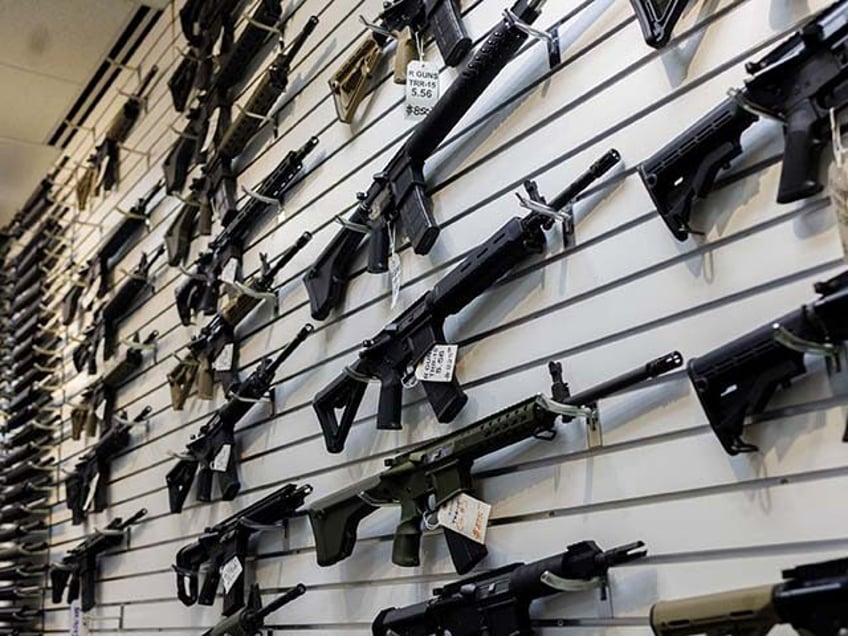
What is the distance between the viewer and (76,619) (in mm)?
4539

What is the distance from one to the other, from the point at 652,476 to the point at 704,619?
38cm

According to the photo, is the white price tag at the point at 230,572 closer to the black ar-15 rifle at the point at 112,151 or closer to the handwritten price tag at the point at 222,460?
the handwritten price tag at the point at 222,460

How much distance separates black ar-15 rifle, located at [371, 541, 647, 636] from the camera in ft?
5.72

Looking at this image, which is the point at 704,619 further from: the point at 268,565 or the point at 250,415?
the point at 250,415

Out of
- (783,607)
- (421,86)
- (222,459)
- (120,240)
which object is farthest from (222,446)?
(783,607)

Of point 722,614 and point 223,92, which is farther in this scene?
point 223,92

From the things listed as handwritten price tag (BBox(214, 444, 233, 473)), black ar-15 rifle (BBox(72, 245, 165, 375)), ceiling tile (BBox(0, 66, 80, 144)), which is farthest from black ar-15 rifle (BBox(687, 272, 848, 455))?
ceiling tile (BBox(0, 66, 80, 144))

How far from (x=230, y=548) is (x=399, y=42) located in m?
1.73

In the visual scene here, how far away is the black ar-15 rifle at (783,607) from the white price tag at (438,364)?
2.92ft

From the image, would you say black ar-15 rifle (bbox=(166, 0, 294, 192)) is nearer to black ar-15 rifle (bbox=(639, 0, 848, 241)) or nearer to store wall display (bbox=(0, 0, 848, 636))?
store wall display (bbox=(0, 0, 848, 636))

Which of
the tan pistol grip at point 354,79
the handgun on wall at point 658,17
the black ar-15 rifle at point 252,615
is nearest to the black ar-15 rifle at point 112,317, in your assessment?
the tan pistol grip at point 354,79

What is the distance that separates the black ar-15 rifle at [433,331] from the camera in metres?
2.02

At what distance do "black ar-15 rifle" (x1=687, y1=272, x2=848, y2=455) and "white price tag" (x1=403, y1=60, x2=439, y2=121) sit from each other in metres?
1.15

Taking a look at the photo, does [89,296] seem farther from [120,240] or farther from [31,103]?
[31,103]
